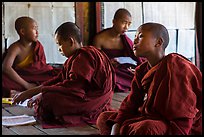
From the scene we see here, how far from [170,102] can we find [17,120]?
1.37 m

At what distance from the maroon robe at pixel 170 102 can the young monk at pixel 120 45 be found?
7.02 ft

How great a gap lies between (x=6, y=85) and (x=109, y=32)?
1.31 metres

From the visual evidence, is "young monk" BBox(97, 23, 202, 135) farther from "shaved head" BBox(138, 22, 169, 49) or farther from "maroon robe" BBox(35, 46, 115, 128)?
"maroon robe" BBox(35, 46, 115, 128)

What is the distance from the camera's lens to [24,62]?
4395 millimetres

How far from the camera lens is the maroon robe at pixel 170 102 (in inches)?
85.5

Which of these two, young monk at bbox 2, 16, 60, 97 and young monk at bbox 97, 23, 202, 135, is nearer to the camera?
young monk at bbox 97, 23, 202, 135

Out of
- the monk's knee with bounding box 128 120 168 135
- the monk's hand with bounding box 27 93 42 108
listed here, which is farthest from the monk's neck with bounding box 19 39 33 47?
the monk's knee with bounding box 128 120 168 135

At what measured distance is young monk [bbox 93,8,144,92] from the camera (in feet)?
15.0

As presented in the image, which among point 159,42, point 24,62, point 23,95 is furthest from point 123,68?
point 159,42

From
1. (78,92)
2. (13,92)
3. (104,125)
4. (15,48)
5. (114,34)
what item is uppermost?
(114,34)

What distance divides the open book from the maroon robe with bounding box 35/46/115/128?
89 millimetres

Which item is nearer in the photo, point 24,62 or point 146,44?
point 146,44

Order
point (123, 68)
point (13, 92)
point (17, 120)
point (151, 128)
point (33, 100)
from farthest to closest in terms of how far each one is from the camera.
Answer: point (123, 68) → point (13, 92) → point (17, 120) → point (33, 100) → point (151, 128)

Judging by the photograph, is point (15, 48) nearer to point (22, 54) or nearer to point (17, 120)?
point (22, 54)
